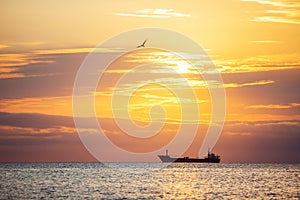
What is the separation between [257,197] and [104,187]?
95.6 ft

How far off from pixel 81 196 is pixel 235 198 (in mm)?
22479

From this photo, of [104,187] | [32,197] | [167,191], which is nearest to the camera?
[32,197]

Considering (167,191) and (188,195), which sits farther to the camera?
(167,191)

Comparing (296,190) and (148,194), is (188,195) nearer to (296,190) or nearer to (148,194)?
(148,194)

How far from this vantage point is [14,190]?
115 meters

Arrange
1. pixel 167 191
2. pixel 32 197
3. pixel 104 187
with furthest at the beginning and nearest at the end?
pixel 104 187
pixel 167 191
pixel 32 197

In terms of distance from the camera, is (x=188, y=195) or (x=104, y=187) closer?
(x=188, y=195)

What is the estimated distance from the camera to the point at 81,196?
10225 centimetres

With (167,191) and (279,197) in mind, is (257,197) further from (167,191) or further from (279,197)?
(167,191)

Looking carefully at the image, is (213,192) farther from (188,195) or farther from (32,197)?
(32,197)

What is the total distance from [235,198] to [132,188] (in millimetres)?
22635

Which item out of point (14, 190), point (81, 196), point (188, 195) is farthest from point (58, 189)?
point (188, 195)

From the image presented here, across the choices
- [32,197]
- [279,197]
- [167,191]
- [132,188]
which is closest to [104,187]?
[132,188]

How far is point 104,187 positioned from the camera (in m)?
122
